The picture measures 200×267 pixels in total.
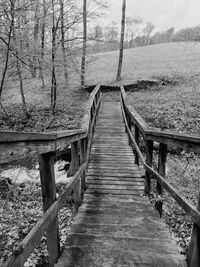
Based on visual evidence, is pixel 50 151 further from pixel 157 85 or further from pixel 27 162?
pixel 157 85

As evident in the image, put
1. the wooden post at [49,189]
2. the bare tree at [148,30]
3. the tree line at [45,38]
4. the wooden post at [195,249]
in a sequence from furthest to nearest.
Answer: the bare tree at [148,30] < the tree line at [45,38] < the wooden post at [49,189] < the wooden post at [195,249]

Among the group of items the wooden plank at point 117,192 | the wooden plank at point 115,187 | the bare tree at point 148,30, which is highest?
the bare tree at point 148,30

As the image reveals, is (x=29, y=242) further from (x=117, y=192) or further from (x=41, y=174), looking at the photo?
(x=117, y=192)

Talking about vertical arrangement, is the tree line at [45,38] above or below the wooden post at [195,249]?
above

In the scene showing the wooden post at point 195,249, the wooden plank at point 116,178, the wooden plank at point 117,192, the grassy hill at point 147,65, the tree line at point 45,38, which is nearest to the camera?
the wooden post at point 195,249

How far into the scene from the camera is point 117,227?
316 cm

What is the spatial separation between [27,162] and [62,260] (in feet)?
24.8

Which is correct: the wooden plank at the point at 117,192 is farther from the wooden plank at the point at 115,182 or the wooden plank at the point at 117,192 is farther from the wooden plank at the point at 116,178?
the wooden plank at the point at 116,178

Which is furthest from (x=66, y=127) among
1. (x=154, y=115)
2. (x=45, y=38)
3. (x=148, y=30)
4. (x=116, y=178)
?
(x=148, y=30)

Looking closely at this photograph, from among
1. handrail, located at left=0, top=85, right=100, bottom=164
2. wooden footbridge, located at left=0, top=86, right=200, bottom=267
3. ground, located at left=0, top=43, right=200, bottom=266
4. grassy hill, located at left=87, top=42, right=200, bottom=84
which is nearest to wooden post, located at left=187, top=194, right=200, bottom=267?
wooden footbridge, located at left=0, top=86, right=200, bottom=267

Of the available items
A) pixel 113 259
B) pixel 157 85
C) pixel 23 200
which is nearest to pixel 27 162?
pixel 23 200

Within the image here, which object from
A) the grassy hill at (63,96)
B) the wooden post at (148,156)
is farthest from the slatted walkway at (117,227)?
the grassy hill at (63,96)

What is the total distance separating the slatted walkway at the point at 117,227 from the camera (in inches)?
96.6

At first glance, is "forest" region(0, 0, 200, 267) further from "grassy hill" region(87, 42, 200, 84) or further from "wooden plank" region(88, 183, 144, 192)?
"grassy hill" region(87, 42, 200, 84)
